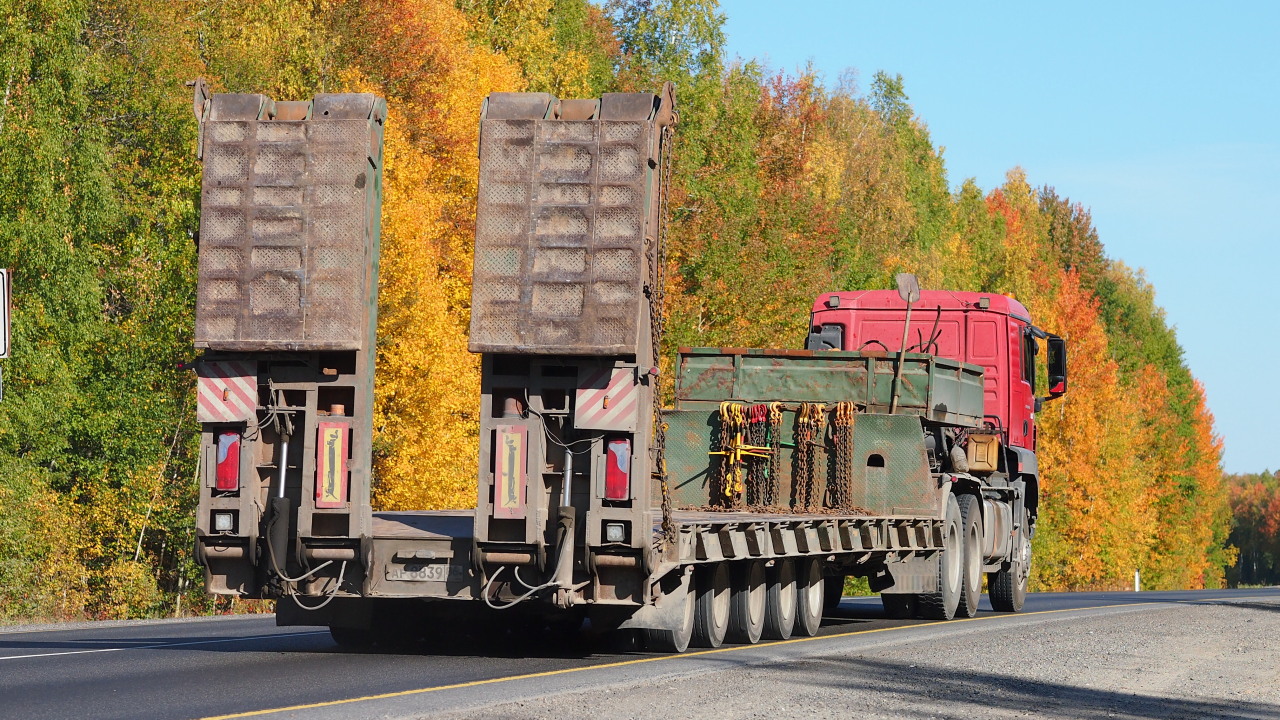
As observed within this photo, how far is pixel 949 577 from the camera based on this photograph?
62.4 ft

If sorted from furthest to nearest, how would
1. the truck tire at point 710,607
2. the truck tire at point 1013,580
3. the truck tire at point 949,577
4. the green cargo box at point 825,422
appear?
1. the truck tire at point 1013,580
2. the truck tire at point 949,577
3. the green cargo box at point 825,422
4. the truck tire at point 710,607

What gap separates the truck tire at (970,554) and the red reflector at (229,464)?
9.70 metres

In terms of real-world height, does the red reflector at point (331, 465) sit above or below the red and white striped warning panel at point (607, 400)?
below

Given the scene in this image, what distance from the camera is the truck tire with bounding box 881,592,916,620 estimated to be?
1959 cm

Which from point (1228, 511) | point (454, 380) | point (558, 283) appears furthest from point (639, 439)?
point (1228, 511)

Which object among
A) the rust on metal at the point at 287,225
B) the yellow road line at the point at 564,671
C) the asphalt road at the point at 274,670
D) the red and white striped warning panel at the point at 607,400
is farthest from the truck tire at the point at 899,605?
the rust on metal at the point at 287,225

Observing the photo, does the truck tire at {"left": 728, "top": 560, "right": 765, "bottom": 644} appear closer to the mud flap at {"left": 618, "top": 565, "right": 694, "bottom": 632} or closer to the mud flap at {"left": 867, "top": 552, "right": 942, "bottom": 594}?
the mud flap at {"left": 618, "top": 565, "right": 694, "bottom": 632}

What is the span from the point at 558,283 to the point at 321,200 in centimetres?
188

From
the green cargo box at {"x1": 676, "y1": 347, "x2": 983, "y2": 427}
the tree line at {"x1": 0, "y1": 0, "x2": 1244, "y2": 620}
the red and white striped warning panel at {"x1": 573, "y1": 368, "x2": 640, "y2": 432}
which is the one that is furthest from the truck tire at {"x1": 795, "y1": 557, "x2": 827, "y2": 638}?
the tree line at {"x1": 0, "y1": 0, "x2": 1244, "y2": 620}

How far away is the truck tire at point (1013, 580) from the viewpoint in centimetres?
2223

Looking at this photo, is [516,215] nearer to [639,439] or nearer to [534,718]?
[639,439]

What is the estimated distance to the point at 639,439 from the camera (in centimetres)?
1222

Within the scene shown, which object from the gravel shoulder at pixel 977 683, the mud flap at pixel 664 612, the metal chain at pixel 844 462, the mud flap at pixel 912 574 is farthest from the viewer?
the mud flap at pixel 912 574

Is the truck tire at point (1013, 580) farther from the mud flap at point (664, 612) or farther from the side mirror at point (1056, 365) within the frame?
the mud flap at point (664, 612)
